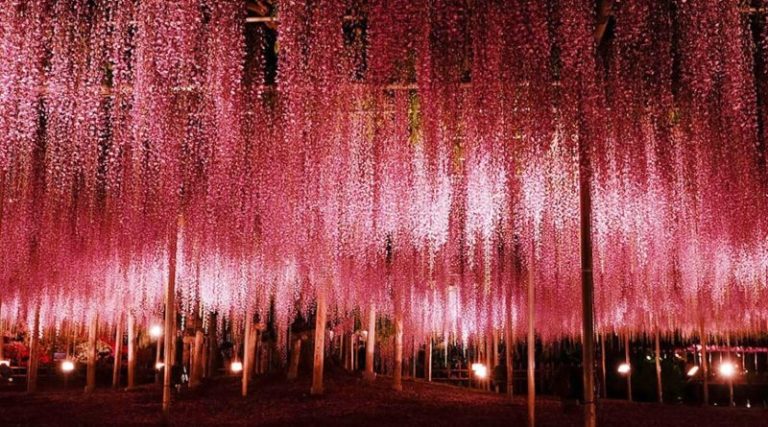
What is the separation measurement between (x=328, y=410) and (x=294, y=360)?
14.3 ft

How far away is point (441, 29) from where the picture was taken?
761cm

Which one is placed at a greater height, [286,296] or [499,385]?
[286,296]

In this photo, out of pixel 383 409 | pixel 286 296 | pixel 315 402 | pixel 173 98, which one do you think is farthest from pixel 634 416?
pixel 173 98

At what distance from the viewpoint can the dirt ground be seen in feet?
34.6

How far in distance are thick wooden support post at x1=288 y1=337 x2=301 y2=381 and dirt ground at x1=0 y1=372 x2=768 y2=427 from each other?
0.31 m

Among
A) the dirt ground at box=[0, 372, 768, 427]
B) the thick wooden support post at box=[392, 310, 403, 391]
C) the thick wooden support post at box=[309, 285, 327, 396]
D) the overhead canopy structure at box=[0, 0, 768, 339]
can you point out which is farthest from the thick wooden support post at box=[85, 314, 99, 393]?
the thick wooden support post at box=[392, 310, 403, 391]

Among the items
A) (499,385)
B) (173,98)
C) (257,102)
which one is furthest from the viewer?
(499,385)

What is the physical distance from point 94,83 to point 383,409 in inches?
254

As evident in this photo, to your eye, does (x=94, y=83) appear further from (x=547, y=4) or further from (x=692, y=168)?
(x=692, y=168)

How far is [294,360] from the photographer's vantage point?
15.4 m

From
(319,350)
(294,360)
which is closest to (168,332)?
(319,350)

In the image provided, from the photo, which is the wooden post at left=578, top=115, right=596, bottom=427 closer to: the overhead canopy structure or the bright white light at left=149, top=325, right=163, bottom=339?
the overhead canopy structure

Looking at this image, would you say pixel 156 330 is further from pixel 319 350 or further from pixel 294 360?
pixel 319 350

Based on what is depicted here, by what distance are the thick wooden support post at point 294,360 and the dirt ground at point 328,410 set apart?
1.01 feet
